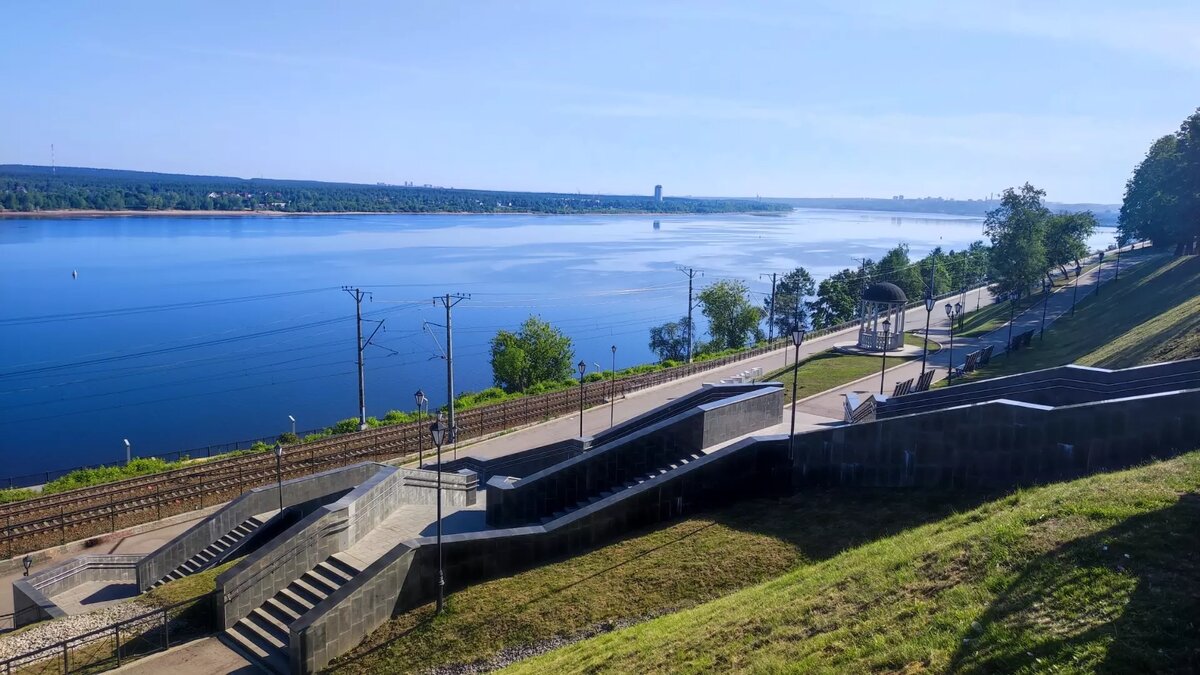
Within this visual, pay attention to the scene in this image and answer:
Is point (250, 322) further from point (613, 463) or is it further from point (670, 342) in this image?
point (613, 463)

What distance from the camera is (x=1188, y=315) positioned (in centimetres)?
2473

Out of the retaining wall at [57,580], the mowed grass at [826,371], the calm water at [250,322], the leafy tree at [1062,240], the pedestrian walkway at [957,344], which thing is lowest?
the calm water at [250,322]

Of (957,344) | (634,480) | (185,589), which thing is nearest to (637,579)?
(634,480)

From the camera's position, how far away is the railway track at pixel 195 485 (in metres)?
21.4

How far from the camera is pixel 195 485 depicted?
23875 millimetres

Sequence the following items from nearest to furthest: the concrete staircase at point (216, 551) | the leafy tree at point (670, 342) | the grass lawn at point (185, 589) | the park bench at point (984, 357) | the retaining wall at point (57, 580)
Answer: the grass lawn at point (185, 589) → the retaining wall at point (57, 580) → the concrete staircase at point (216, 551) → the park bench at point (984, 357) → the leafy tree at point (670, 342)

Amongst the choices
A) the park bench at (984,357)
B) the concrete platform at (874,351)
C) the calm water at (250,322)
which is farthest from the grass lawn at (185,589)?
the concrete platform at (874,351)

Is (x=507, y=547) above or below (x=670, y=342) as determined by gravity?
above

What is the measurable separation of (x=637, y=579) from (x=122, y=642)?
327 inches

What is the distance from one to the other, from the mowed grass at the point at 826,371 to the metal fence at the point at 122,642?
18.6 m

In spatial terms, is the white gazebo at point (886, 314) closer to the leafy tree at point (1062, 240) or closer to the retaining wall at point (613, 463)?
the leafy tree at point (1062, 240)

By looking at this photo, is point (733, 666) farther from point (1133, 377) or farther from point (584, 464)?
point (1133, 377)

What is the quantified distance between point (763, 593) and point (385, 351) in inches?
2285

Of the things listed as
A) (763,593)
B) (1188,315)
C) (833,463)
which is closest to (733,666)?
(763,593)
